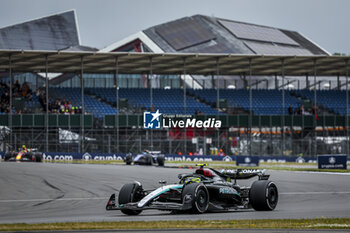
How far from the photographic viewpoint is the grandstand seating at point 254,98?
58.8 m

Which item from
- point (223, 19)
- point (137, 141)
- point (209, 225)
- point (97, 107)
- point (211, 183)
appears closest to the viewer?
point (209, 225)

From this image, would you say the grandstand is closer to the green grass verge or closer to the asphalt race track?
the asphalt race track

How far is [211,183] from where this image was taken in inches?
539

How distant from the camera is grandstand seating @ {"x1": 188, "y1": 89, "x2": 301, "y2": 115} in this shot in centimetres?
5875

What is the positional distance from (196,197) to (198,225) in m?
2.18

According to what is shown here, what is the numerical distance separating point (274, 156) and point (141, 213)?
37.9m

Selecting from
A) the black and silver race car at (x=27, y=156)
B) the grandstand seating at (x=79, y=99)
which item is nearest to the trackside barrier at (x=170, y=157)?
the black and silver race car at (x=27, y=156)

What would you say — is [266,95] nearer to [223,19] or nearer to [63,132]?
[63,132]

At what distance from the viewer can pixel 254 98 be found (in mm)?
60875

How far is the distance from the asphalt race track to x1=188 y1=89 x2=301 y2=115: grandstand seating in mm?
33232

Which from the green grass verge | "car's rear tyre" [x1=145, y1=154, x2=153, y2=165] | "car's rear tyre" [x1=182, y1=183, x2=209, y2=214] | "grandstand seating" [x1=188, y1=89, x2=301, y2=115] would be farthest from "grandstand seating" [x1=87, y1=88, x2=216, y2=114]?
the green grass verge

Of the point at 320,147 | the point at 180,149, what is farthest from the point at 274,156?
the point at 180,149

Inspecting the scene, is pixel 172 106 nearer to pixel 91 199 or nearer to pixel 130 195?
pixel 91 199

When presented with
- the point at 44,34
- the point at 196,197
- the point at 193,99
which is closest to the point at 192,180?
the point at 196,197
